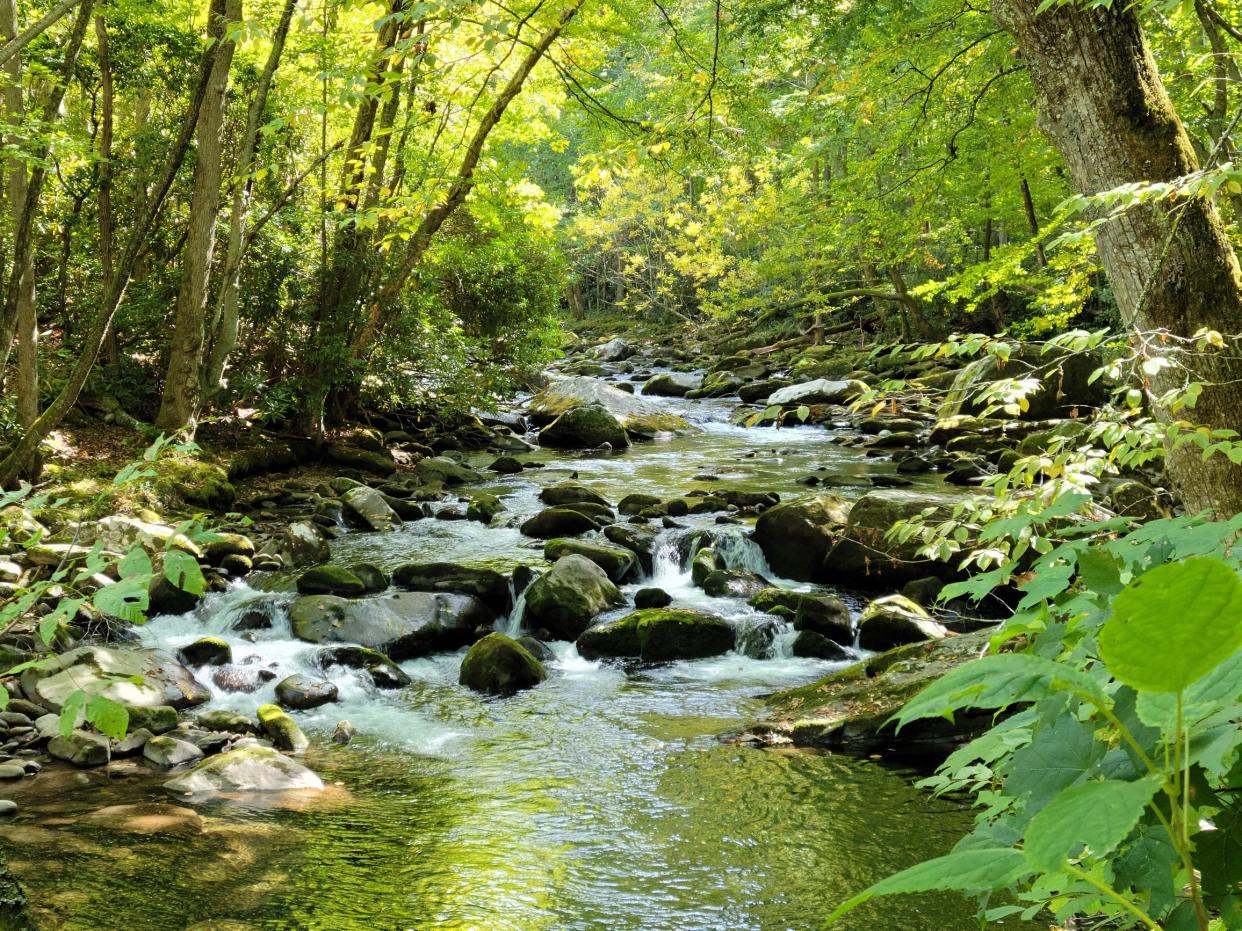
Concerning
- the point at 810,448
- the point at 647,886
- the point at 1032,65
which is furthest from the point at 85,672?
the point at 810,448

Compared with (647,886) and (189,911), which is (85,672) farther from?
(647,886)

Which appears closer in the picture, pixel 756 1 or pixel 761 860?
pixel 761 860

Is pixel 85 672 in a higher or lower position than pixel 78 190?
lower

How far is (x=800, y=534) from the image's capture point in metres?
8.66

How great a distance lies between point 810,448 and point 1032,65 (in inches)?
481

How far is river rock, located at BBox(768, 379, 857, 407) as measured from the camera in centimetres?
1828

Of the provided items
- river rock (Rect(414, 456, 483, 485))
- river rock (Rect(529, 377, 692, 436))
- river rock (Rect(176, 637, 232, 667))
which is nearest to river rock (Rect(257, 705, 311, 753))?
river rock (Rect(176, 637, 232, 667))

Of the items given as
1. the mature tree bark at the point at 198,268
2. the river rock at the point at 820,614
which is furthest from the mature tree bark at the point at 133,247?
the river rock at the point at 820,614

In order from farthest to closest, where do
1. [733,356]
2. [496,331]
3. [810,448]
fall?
1. [733,356]
2. [496,331]
3. [810,448]

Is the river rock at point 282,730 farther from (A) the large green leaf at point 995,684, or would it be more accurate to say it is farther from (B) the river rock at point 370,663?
(A) the large green leaf at point 995,684

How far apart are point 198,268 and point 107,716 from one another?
8874 millimetres

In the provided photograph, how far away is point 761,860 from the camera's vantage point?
13.0 ft

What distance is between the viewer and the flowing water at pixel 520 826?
11.4ft

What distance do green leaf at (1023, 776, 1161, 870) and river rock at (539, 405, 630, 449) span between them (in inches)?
600
